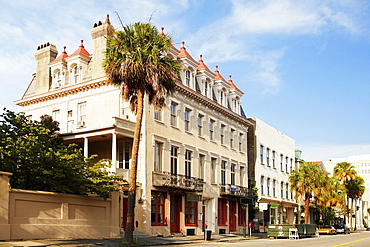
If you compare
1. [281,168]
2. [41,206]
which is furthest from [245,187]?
[41,206]

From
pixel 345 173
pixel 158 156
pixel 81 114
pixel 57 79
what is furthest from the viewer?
pixel 345 173

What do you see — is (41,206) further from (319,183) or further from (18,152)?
(319,183)

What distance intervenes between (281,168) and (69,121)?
31306 millimetres

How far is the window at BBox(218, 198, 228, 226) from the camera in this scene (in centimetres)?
4353

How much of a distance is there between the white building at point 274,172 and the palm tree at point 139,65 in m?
26.9

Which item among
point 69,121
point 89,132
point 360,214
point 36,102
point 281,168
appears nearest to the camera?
point 89,132

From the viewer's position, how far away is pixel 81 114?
3581cm

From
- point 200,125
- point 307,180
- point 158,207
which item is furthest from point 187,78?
point 307,180

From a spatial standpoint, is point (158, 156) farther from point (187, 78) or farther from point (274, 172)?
point (274, 172)

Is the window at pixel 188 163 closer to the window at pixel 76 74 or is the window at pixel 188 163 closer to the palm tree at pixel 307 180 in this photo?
the window at pixel 76 74

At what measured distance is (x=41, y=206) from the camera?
2347 cm

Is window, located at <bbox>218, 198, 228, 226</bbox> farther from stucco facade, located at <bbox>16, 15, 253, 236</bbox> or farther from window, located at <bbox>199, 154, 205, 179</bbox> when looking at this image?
window, located at <bbox>199, 154, 205, 179</bbox>

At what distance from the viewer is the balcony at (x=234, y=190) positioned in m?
43.3

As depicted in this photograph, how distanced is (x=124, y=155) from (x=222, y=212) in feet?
47.5
